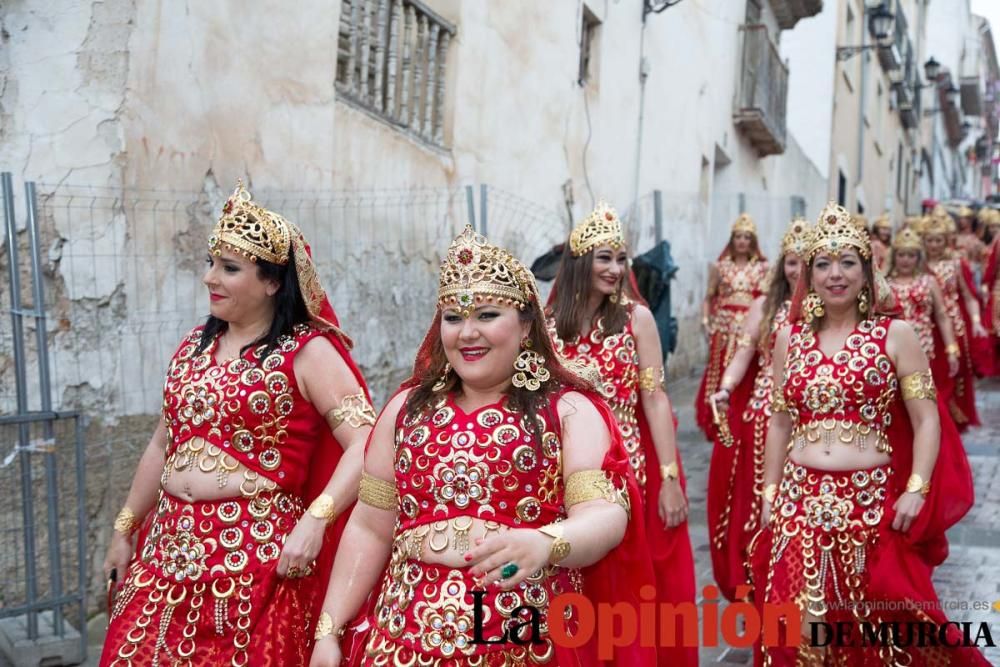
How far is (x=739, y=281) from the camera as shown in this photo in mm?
10641

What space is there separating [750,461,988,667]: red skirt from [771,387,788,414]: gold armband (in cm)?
33

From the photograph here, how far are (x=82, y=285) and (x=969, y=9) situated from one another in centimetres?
6042

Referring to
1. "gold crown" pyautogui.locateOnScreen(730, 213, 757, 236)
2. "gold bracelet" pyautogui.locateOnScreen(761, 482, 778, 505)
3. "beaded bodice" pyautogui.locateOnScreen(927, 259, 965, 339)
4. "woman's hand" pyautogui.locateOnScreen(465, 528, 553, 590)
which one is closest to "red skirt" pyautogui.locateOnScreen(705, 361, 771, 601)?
"gold bracelet" pyautogui.locateOnScreen(761, 482, 778, 505)

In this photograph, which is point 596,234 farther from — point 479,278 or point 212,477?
point 479,278

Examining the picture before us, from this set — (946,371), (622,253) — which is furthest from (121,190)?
(946,371)

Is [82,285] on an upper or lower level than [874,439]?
upper

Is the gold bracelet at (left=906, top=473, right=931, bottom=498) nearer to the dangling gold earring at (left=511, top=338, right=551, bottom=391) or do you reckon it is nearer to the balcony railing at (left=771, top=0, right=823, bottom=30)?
the dangling gold earring at (left=511, top=338, right=551, bottom=391)

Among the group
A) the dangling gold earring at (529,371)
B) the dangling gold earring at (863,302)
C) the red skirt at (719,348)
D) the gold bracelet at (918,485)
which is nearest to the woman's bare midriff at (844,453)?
the gold bracelet at (918,485)

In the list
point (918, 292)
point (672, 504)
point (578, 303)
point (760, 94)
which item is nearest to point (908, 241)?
point (918, 292)

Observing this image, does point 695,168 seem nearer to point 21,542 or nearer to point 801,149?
point 801,149

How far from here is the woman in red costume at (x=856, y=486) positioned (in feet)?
15.0

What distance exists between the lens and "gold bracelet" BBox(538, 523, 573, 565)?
2.73 m

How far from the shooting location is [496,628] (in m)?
2.95

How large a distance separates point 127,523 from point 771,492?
257cm
